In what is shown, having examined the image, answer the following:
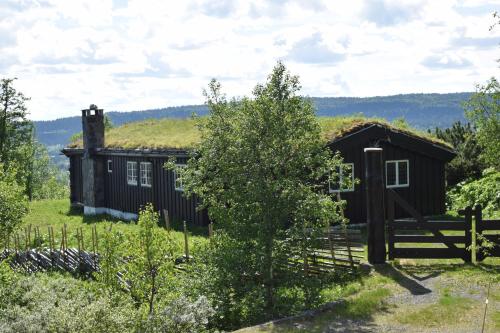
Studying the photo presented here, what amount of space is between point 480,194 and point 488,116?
13.7 ft

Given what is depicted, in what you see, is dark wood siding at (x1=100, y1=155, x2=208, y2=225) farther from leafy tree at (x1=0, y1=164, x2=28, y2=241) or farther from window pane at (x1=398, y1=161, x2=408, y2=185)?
window pane at (x1=398, y1=161, x2=408, y2=185)

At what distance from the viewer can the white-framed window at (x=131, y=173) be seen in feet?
103

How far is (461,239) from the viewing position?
52.7 feet

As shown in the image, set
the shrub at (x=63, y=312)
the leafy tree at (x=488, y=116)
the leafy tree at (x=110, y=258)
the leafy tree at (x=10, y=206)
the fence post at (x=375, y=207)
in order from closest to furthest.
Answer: the shrub at (x=63, y=312) → the leafy tree at (x=110, y=258) → the fence post at (x=375, y=207) → the leafy tree at (x=10, y=206) → the leafy tree at (x=488, y=116)

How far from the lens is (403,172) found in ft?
87.2

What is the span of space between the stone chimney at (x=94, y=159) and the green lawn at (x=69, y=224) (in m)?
1.13

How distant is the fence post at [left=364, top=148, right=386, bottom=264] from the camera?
16.2m

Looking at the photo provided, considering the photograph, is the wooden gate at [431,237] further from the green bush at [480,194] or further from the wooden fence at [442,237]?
the green bush at [480,194]

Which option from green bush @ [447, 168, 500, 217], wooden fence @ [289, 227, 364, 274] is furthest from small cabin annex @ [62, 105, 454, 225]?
wooden fence @ [289, 227, 364, 274]

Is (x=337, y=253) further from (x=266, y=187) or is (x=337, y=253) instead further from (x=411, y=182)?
(x=411, y=182)

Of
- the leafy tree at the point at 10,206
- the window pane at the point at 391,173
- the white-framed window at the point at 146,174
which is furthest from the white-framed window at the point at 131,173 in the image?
the window pane at the point at 391,173

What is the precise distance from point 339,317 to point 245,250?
103 inches

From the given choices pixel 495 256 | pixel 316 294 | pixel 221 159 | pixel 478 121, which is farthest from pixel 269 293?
pixel 478 121

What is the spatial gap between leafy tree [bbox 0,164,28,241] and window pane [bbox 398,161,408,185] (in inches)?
578
